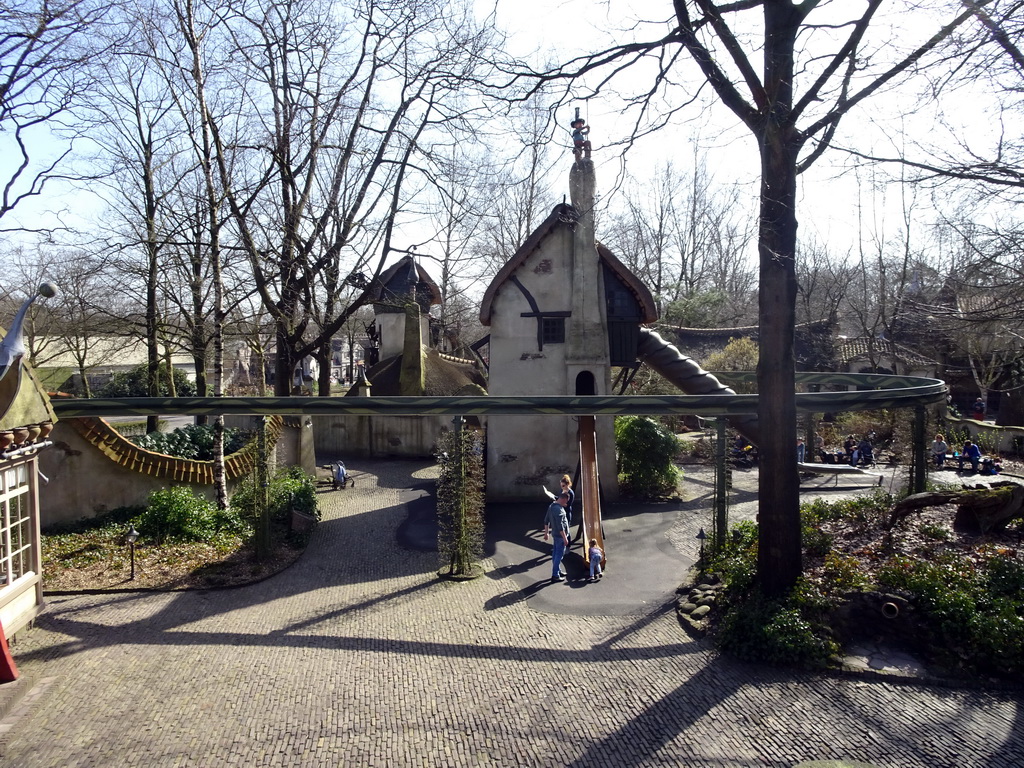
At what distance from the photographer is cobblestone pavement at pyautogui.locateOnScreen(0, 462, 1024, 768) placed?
6.23 m

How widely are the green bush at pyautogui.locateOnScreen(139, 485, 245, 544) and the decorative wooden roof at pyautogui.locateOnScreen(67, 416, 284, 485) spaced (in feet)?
2.72

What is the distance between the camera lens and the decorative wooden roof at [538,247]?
16.3 m

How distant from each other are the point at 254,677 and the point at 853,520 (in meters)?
10.1

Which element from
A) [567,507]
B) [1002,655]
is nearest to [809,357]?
[567,507]

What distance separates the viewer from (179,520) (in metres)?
12.7

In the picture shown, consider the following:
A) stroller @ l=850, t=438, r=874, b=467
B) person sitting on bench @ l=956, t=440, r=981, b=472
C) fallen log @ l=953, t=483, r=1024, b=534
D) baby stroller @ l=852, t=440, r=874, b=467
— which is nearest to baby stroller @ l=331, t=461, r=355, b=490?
fallen log @ l=953, t=483, r=1024, b=534

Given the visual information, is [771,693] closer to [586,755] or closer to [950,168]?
[586,755]

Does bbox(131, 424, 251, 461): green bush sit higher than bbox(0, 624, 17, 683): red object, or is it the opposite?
bbox(131, 424, 251, 461): green bush

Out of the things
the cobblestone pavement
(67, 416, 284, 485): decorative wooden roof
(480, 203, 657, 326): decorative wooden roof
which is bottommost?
the cobblestone pavement

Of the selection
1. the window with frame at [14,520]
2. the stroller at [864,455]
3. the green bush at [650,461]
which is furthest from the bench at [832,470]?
the window with frame at [14,520]

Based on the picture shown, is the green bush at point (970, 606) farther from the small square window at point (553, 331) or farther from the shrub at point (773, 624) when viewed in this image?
the small square window at point (553, 331)

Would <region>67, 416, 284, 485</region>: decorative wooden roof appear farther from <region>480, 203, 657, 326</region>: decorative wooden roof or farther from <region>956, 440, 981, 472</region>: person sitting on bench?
<region>956, 440, 981, 472</region>: person sitting on bench

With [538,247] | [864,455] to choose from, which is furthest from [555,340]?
[864,455]

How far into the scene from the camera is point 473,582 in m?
10.9
